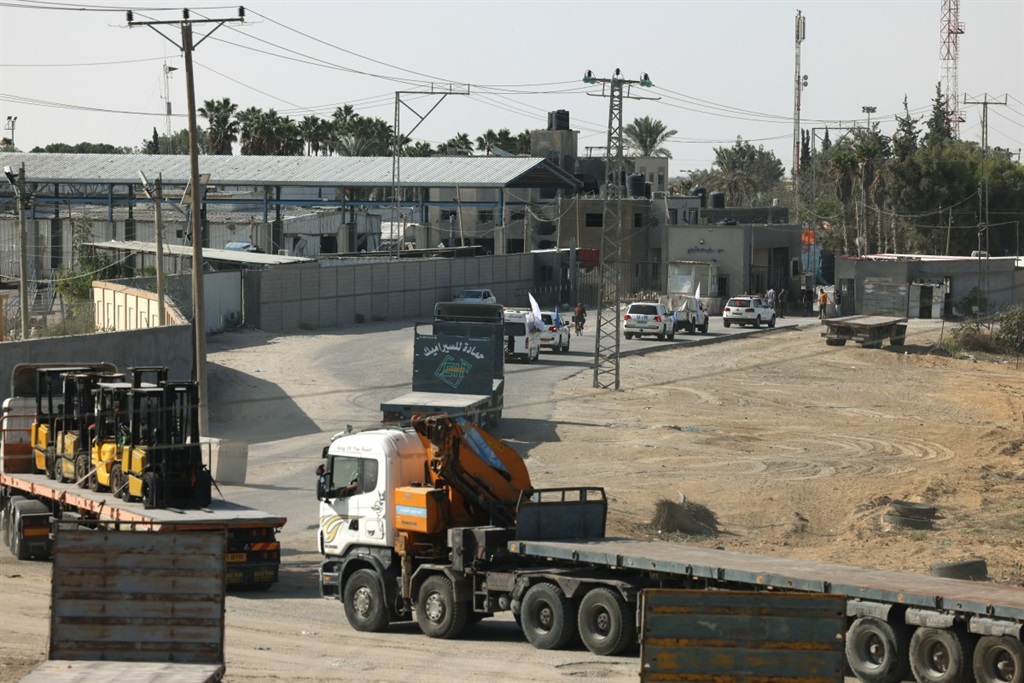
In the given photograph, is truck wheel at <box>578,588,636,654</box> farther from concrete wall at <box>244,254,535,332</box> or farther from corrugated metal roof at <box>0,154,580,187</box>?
corrugated metal roof at <box>0,154,580,187</box>

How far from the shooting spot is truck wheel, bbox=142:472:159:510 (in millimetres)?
21203

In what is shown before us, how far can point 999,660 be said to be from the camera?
14023 mm

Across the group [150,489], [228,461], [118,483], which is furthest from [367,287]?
[150,489]

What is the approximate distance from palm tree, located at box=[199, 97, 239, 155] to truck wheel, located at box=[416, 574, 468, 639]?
363 ft

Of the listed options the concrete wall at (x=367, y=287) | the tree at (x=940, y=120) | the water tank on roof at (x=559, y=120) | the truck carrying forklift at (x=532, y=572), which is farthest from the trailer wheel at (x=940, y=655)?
the tree at (x=940, y=120)

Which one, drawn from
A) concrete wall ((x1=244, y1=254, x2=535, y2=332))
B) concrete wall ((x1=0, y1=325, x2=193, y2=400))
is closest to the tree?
concrete wall ((x1=244, y1=254, x2=535, y2=332))

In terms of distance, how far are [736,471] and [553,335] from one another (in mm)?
23657

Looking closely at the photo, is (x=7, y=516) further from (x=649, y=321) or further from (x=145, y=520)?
(x=649, y=321)

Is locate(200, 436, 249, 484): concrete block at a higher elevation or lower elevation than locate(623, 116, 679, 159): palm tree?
lower

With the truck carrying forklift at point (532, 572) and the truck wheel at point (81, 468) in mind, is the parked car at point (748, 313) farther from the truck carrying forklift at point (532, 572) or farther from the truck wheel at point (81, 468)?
the truck carrying forklift at point (532, 572)

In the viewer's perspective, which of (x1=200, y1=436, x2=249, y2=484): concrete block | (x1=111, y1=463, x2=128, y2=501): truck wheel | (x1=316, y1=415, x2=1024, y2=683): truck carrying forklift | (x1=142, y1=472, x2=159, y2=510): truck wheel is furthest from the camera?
(x1=200, y1=436, x2=249, y2=484): concrete block

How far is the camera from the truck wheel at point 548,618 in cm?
1677

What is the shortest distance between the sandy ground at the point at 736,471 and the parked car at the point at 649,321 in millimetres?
2669

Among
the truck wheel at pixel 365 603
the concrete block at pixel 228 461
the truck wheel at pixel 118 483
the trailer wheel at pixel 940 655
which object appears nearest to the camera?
the trailer wheel at pixel 940 655
